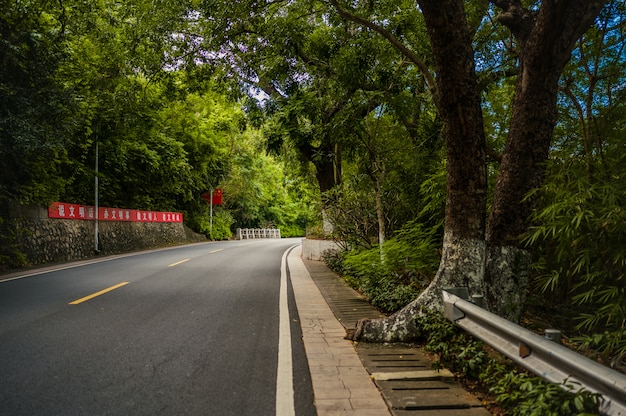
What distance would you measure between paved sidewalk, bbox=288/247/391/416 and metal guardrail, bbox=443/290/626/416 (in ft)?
3.35

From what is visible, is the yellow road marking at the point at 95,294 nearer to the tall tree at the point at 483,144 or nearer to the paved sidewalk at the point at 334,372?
the paved sidewalk at the point at 334,372

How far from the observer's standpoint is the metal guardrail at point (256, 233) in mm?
50062

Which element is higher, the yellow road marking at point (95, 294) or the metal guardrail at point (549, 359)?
the metal guardrail at point (549, 359)

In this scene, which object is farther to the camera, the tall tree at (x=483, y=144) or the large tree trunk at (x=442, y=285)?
the large tree trunk at (x=442, y=285)

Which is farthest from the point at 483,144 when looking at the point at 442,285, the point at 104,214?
the point at 104,214

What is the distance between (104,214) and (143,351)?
18307 millimetres

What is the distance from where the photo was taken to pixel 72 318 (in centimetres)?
651

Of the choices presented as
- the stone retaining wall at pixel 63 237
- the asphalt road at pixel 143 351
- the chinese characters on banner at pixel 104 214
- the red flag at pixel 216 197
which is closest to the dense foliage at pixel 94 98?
the stone retaining wall at pixel 63 237

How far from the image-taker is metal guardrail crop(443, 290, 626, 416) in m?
2.27

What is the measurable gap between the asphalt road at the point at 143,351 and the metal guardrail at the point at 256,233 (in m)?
40.5

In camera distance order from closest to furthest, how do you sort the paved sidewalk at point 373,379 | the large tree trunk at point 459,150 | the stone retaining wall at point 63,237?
the paved sidewalk at point 373,379 < the large tree trunk at point 459,150 < the stone retaining wall at point 63,237

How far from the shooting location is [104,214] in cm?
2145

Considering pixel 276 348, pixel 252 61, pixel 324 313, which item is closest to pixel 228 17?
pixel 252 61

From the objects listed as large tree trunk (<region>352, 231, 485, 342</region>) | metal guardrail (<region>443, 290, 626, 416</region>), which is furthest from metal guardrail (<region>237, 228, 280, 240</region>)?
metal guardrail (<region>443, 290, 626, 416</region>)
